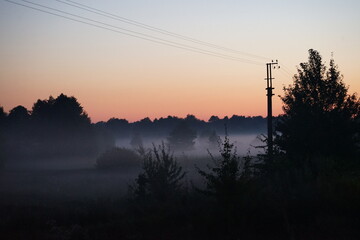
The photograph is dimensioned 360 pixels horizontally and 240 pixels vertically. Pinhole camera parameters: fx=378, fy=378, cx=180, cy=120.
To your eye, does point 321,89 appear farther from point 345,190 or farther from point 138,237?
point 138,237

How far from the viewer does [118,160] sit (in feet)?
176

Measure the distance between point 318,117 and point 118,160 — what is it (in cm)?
3448

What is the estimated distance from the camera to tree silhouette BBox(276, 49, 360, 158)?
79.3ft

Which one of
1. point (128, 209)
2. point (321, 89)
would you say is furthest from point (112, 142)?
point (128, 209)

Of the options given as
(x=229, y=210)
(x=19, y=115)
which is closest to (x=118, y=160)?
A: (x=19, y=115)

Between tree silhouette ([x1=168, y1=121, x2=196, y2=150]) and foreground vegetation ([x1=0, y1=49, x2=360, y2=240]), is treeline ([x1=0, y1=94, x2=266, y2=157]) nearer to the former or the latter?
tree silhouette ([x1=168, y1=121, x2=196, y2=150])

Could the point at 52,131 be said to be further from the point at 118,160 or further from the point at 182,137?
the point at 182,137

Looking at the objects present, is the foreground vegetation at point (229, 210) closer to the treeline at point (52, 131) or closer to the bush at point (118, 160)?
the bush at point (118, 160)

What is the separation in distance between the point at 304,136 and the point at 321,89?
14.4 feet

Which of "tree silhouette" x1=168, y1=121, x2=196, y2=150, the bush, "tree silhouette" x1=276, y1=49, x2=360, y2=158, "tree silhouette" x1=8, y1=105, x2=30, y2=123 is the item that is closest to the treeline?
"tree silhouette" x1=8, y1=105, x2=30, y2=123

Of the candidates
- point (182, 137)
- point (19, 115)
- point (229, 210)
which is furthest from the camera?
point (182, 137)

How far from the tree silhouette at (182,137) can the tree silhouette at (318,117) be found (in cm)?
7370

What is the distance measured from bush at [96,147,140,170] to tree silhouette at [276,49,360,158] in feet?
101

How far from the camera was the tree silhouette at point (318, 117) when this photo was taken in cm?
2416
